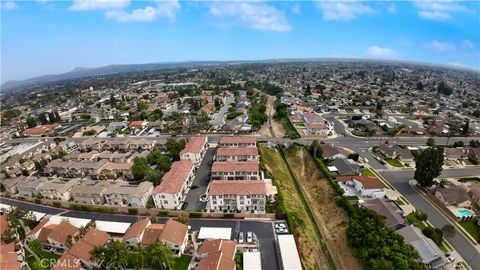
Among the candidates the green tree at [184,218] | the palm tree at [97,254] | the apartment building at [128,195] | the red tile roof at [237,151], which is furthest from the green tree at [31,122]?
the green tree at [184,218]

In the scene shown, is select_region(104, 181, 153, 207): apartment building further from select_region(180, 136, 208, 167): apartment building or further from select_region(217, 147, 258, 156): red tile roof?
select_region(217, 147, 258, 156): red tile roof

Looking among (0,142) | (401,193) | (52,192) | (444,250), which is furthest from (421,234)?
(0,142)

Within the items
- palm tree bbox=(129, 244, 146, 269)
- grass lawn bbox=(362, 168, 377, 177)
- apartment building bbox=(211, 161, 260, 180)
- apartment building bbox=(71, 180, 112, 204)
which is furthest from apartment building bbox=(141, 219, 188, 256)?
grass lawn bbox=(362, 168, 377, 177)

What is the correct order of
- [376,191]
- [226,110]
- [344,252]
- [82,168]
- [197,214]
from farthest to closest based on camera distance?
1. [226,110]
2. [82,168]
3. [376,191]
4. [197,214]
5. [344,252]

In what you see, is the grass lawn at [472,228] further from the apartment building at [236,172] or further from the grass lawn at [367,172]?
the apartment building at [236,172]

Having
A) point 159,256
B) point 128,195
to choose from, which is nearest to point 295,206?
point 159,256

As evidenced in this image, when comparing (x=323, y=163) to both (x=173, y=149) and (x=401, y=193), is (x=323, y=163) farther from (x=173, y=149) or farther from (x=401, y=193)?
(x=173, y=149)
